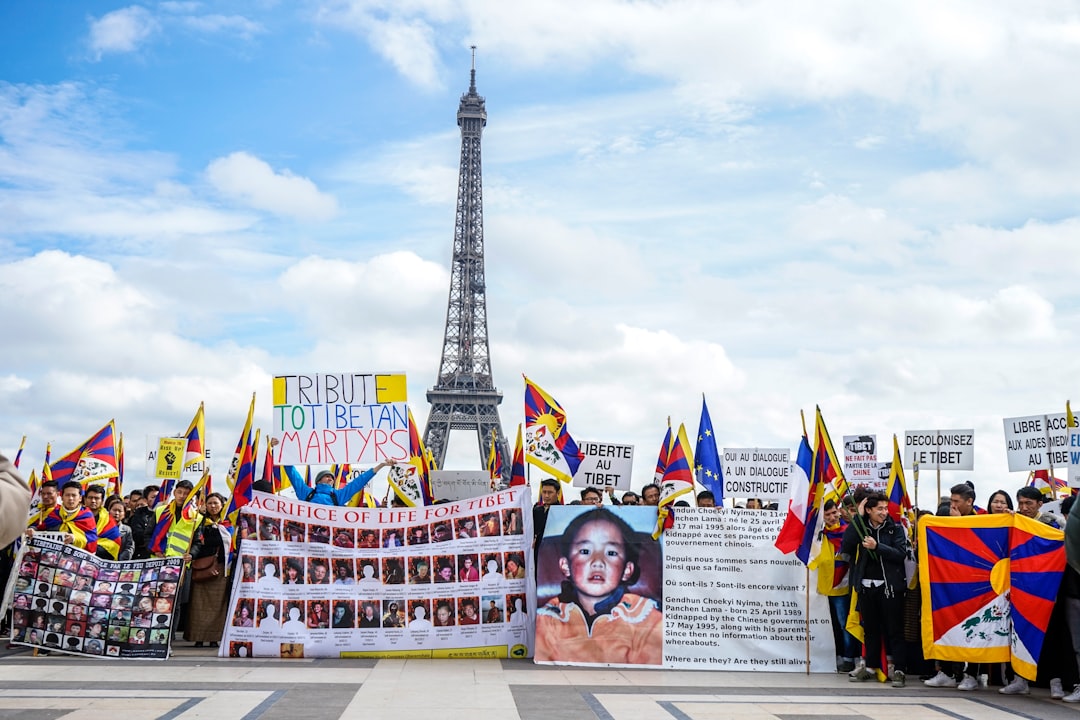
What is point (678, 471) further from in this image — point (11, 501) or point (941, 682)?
point (11, 501)

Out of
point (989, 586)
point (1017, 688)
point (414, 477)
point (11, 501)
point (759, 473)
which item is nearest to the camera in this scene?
point (11, 501)

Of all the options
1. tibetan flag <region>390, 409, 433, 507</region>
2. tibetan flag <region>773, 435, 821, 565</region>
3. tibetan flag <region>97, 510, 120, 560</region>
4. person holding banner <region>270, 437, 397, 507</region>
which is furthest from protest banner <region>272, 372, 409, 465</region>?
tibetan flag <region>773, 435, 821, 565</region>

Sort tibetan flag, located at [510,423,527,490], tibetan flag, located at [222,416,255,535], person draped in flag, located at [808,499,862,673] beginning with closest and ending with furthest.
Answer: person draped in flag, located at [808,499,862,673] < tibetan flag, located at [222,416,255,535] < tibetan flag, located at [510,423,527,490]

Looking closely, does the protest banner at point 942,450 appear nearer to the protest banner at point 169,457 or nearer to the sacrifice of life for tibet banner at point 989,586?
the sacrifice of life for tibet banner at point 989,586

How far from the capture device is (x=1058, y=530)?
405 inches

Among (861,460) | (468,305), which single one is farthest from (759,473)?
(468,305)

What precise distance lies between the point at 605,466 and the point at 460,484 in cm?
399

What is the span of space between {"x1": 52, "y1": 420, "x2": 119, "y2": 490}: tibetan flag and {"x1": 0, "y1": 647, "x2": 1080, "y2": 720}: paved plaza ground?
17.1 feet

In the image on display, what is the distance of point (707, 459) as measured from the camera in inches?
642

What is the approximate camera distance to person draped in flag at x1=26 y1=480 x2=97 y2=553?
40.8ft

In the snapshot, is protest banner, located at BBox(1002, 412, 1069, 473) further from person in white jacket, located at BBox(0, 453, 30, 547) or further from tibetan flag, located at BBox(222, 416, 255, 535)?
person in white jacket, located at BBox(0, 453, 30, 547)

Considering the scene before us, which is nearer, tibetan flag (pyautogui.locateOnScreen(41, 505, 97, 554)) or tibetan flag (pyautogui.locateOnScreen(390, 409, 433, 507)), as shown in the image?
tibetan flag (pyautogui.locateOnScreen(41, 505, 97, 554))

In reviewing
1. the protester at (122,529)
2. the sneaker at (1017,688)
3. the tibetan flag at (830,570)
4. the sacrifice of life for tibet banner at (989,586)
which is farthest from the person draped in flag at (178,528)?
the sneaker at (1017,688)

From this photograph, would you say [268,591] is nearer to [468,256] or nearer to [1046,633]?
[1046,633]
